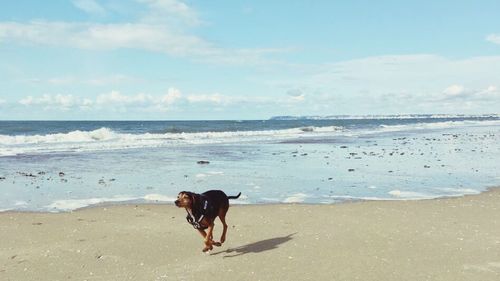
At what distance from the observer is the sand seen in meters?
6.49

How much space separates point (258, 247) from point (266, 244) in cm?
20

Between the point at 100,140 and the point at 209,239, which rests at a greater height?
the point at 100,140

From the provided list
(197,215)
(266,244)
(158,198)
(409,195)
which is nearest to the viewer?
(197,215)

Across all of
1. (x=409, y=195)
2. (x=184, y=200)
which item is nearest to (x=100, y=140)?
(x=409, y=195)

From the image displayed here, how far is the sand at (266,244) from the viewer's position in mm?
6492

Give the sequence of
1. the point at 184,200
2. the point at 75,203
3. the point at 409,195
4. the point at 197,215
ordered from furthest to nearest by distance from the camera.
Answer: the point at 409,195, the point at 75,203, the point at 197,215, the point at 184,200

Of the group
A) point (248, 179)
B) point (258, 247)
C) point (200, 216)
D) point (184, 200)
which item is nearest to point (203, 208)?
point (200, 216)

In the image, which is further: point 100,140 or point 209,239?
point 100,140

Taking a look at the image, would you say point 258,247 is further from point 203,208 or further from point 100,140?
point 100,140

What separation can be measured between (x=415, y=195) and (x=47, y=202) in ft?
28.9

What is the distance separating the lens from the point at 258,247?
768cm

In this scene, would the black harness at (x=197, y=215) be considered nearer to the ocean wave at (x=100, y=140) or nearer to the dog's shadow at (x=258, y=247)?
the dog's shadow at (x=258, y=247)

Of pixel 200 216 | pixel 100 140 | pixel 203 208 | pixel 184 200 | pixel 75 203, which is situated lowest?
pixel 75 203

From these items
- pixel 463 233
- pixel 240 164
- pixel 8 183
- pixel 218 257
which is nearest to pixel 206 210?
pixel 218 257
